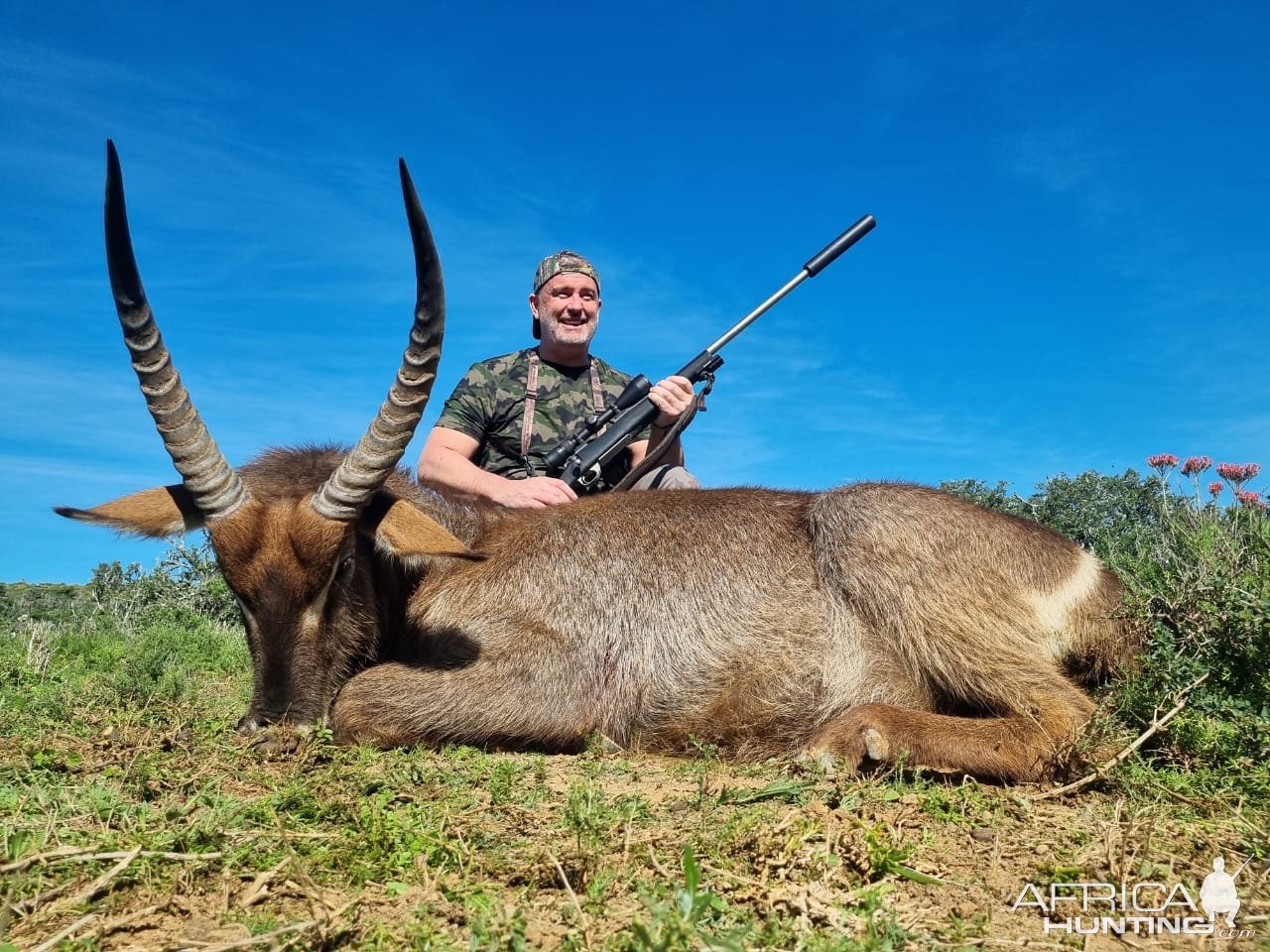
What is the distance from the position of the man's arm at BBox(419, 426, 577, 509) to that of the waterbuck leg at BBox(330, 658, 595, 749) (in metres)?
1.40

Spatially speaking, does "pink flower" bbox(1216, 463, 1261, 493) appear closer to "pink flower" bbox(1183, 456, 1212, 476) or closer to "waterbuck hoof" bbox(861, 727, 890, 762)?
"pink flower" bbox(1183, 456, 1212, 476)

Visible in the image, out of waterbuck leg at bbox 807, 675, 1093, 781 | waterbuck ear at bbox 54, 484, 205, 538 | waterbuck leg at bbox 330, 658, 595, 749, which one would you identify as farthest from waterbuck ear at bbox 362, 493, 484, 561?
waterbuck leg at bbox 807, 675, 1093, 781

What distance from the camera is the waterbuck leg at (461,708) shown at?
14.6 feet

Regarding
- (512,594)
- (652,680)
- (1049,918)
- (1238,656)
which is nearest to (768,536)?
(652,680)

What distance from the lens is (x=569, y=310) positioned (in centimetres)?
864

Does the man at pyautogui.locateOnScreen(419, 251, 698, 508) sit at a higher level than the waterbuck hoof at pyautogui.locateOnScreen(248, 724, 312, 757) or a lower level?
higher

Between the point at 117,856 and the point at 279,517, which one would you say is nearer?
the point at 117,856

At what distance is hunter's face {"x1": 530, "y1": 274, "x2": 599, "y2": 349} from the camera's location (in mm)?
8609

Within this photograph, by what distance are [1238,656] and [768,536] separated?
240cm

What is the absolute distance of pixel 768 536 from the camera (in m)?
5.25

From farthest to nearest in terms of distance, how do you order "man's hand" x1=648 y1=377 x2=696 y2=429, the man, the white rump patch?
the man, "man's hand" x1=648 y1=377 x2=696 y2=429, the white rump patch

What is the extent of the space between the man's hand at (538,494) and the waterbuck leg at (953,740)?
265cm

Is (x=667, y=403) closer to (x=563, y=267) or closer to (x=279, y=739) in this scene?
(x=563, y=267)

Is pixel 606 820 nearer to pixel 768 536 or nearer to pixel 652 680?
pixel 652 680
